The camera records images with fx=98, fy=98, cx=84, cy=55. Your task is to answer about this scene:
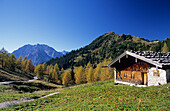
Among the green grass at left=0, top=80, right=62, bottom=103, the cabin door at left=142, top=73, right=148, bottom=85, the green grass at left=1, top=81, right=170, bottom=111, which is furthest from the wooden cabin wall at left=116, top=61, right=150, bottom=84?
the green grass at left=0, top=80, right=62, bottom=103

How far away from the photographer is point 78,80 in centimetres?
6462

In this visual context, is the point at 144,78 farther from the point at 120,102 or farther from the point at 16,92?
the point at 16,92

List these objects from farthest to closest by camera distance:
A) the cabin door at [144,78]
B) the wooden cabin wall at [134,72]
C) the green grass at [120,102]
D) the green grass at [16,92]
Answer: the green grass at [16,92] < the wooden cabin wall at [134,72] < the cabin door at [144,78] < the green grass at [120,102]

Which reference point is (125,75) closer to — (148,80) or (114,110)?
(148,80)

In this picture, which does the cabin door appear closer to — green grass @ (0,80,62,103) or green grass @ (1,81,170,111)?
green grass @ (1,81,170,111)

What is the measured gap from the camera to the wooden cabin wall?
15036 millimetres

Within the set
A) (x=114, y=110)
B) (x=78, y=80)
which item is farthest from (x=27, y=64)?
(x=114, y=110)

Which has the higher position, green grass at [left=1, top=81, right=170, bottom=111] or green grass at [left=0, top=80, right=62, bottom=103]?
green grass at [left=1, top=81, right=170, bottom=111]

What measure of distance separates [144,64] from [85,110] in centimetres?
1172

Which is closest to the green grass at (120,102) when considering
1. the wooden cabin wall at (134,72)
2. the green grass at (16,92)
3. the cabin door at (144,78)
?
the cabin door at (144,78)

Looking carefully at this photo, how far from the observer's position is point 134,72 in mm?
16266

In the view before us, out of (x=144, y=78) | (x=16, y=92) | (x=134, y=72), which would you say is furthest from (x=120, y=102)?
(x=16, y=92)

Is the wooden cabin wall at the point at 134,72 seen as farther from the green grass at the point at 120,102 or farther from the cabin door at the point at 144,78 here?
the green grass at the point at 120,102

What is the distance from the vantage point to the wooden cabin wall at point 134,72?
15.0m
